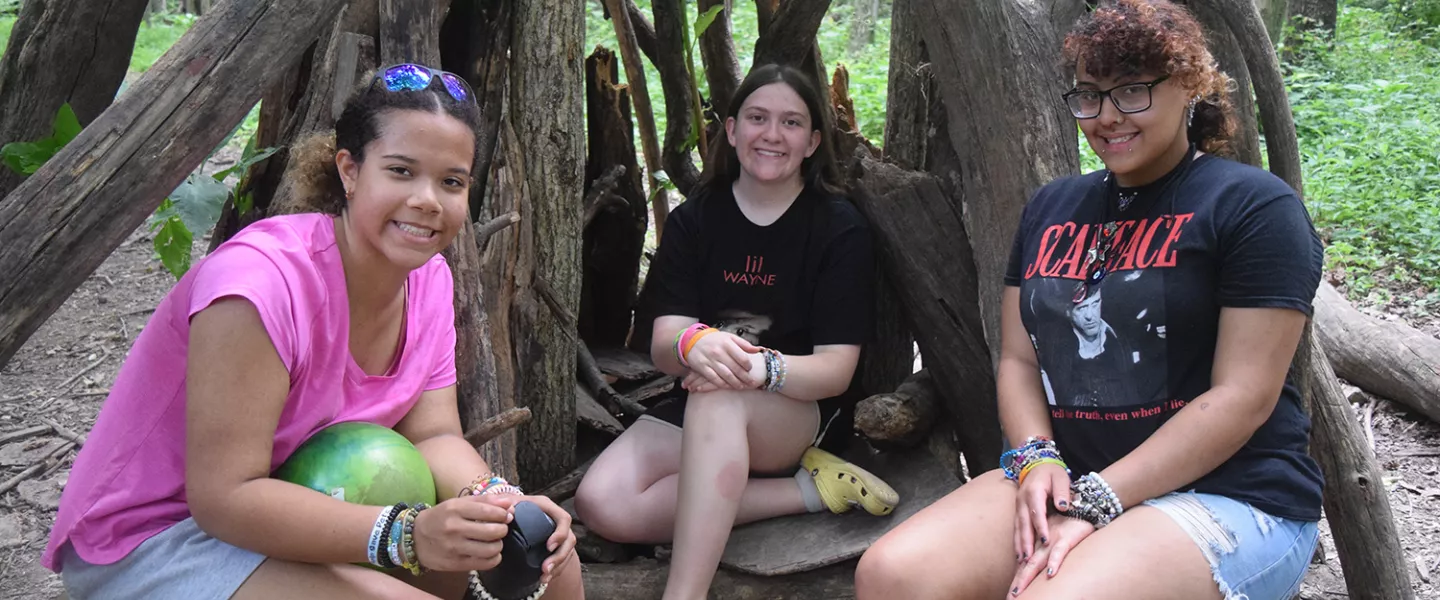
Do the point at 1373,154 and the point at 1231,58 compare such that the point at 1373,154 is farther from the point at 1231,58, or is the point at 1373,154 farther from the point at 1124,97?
the point at 1124,97

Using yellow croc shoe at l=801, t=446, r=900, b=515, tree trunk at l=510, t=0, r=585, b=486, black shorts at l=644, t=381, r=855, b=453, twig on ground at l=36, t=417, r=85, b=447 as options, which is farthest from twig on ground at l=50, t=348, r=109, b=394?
yellow croc shoe at l=801, t=446, r=900, b=515

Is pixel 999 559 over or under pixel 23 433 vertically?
over

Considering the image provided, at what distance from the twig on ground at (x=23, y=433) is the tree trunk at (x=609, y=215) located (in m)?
2.06

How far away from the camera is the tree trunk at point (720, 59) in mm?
4242

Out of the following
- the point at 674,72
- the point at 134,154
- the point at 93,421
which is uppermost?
the point at 134,154

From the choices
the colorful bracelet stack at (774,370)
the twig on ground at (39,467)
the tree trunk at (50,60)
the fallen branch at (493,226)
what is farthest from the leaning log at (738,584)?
the twig on ground at (39,467)

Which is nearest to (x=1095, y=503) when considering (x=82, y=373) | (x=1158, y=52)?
(x=1158, y=52)

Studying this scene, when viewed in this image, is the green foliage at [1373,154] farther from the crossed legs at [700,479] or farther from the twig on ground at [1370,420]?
the crossed legs at [700,479]

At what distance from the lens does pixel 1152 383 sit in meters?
2.19

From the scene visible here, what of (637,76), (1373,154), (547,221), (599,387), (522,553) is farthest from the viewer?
(1373,154)

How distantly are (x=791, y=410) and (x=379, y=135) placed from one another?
57.2 inches

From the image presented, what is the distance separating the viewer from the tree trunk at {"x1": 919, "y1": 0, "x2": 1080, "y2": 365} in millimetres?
2939

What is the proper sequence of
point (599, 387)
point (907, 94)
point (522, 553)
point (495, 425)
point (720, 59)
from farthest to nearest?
point (720, 59)
point (599, 387)
point (907, 94)
point (495, 425)
point (522, 553)

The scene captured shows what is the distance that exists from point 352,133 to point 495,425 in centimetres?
74
